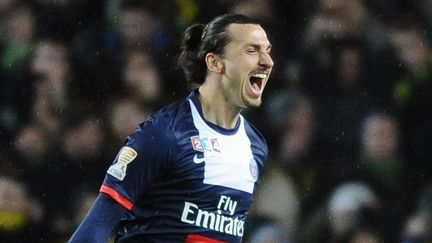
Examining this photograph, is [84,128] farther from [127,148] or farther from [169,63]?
[127,148]

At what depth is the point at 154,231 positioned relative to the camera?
2.59 meters

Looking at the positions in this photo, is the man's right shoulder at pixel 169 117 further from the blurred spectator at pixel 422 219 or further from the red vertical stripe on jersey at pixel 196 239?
the blurred spectator at pixel 422 219

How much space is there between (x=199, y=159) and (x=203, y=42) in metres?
0.44

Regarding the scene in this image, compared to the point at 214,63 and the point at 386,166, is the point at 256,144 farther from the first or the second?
the point at 386,166

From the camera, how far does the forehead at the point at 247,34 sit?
2.83 metres

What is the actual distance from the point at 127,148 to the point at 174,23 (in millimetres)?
1910

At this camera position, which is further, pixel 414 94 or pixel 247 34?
pixel 414 94

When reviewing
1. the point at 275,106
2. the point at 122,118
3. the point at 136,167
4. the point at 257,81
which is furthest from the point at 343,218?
the point at 136,167

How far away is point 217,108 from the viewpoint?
110 inches

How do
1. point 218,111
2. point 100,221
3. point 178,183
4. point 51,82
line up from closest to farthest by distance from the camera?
point 100,221
point 178,183
point 218,111
point 51,82

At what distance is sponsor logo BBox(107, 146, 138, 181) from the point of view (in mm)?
2520

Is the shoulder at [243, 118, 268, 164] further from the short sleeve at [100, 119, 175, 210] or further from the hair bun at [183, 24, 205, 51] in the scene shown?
the short sleeve at [100, 119, 175, 210]

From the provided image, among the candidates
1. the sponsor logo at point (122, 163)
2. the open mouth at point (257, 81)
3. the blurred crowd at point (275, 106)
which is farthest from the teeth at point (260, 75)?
the blurred crowd at point (275, 106)

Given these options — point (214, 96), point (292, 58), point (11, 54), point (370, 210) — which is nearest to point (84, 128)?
point (11, 54)
